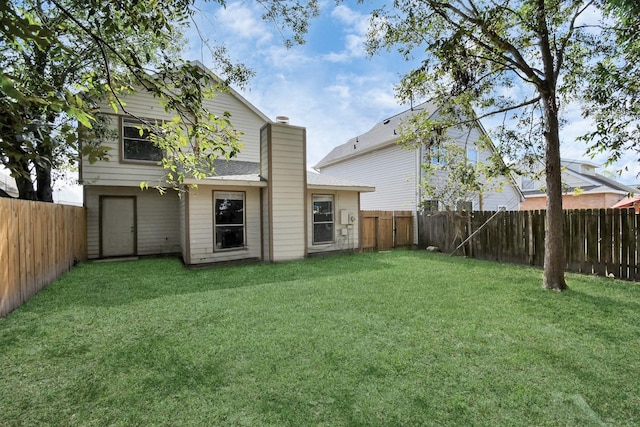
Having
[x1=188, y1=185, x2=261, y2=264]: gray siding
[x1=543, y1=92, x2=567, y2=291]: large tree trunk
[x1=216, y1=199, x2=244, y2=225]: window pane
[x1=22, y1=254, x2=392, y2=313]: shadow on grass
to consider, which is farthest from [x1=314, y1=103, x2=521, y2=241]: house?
[x1=216, y1=199, x2=244, y2=225]: window pane

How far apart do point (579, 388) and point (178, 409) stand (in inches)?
128

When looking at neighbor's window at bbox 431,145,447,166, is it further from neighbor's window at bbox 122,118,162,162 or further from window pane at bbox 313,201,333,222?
neighbor's window at bbox 122,118,162,162

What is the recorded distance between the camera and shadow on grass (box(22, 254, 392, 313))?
16.9ft

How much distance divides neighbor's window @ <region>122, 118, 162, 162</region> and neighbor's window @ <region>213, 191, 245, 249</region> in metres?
3.14

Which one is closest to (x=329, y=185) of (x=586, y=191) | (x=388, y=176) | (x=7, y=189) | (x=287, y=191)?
(x=287, y=191)

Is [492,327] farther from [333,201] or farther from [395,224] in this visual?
[395,224]

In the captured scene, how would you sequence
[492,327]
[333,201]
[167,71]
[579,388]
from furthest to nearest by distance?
[333,201]
[492,327]
[167,71]
[579,388]

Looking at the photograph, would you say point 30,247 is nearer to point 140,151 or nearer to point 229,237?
point 229,237

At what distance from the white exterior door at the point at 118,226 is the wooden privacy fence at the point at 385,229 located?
800 cm

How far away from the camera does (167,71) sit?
2.73 meters

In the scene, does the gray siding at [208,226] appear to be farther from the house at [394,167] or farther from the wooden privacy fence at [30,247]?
the house at [394,167]

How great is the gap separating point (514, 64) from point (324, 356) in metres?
6.03

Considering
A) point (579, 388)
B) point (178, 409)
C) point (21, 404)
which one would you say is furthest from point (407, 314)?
point (21, 404)

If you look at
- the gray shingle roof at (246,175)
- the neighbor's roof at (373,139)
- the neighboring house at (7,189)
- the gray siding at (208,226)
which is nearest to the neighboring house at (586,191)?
the neighbor's roof at (373,139)
